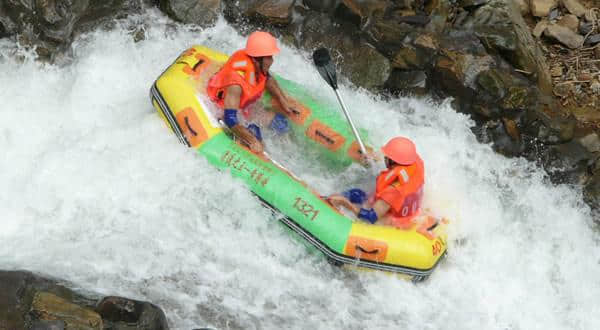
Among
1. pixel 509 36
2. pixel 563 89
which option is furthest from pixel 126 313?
pixel 563 89

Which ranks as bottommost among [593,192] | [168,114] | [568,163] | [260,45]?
[593,192]

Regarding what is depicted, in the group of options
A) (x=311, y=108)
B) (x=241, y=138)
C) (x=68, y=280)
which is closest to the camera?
(x=68, y=280)

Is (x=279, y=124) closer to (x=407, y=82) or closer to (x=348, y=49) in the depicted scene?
(x=348, y=49)

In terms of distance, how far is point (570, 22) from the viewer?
9.63 m

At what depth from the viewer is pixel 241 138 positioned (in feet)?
22.7

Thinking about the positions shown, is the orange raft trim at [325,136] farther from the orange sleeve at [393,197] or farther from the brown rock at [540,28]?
the brown rock at [540,28]

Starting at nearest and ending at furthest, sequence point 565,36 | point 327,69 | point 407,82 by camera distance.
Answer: point 327,69 < point 407,82 < point 565,36

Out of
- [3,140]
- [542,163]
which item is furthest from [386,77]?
[3,140]

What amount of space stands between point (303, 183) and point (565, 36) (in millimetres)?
4677

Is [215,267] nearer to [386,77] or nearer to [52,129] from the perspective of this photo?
[52,129]

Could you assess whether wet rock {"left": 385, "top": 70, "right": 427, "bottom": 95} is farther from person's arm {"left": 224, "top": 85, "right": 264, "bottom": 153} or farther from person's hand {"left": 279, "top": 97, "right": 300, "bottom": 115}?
person's arm {"left": 224, "top": 85, "right": 264, "bottom": 153}

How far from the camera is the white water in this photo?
20.0 ft

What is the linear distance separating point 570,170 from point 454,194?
1.72m

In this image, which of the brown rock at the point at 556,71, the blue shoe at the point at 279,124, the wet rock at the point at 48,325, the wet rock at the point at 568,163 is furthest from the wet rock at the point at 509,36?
the wet rock at the point at 48,325
